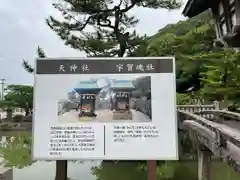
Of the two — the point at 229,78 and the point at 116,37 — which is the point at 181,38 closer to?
the point at 229,78

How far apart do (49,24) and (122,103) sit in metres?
8.54

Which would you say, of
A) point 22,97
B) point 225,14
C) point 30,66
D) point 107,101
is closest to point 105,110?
point 107,101

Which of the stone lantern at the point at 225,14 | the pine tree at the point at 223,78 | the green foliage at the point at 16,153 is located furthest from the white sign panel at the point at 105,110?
the pine tree at the point at 223,78

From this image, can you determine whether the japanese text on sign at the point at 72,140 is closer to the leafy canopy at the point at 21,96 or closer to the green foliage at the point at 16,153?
the green foliage at the point at 16,153

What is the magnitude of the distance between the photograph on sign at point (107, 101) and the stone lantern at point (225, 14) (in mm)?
989

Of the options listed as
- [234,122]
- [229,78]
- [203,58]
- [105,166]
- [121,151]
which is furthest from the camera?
[203,58]

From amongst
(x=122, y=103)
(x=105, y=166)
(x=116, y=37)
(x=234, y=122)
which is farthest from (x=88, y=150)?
(x=116, y=37)

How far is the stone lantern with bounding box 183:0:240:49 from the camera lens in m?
3.80

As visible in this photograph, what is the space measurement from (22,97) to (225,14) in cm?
2310

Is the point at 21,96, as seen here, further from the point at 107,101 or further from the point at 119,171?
the point at 107,101

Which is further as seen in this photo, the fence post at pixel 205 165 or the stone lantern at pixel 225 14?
the fence post at pixel 205 165

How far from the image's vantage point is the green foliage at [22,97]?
25641 mm

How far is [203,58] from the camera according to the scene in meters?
13.7

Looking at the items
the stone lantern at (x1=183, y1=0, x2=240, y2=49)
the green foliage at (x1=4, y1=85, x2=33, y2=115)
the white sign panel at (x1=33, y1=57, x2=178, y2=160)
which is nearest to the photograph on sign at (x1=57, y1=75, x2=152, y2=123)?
the white sign panel at (x1=33, y1=57, x2=178, y2=160)
